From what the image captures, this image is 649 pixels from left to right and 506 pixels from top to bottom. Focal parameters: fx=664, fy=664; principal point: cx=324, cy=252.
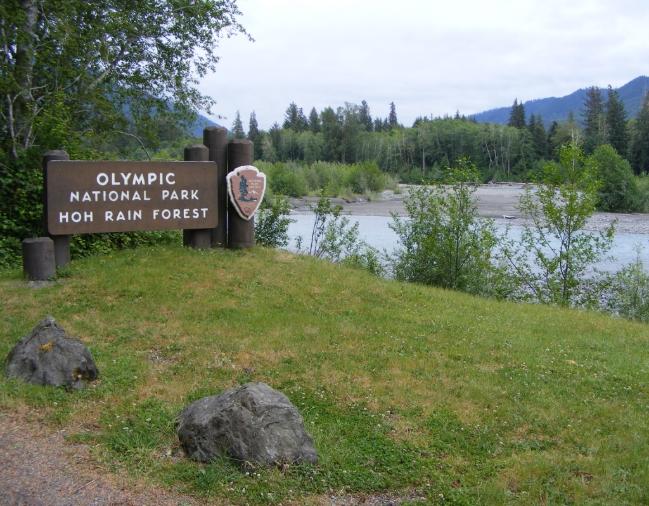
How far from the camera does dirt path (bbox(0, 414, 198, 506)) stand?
169 inches

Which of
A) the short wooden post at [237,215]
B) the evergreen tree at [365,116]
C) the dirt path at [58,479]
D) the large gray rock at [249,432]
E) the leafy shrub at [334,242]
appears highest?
the evergreen tree at [365,116]

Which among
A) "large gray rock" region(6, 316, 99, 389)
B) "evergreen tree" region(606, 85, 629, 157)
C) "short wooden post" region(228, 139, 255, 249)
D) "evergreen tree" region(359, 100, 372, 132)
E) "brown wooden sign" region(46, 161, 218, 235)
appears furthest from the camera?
"evergreen tree" region(359, 100, 372, 132)

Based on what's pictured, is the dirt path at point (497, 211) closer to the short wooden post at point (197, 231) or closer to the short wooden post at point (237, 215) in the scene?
the short wooden post at point (237, 215)

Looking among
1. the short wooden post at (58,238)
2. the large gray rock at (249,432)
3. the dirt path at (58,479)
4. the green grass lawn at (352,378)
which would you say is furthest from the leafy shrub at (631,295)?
the dirt path at (58,479)

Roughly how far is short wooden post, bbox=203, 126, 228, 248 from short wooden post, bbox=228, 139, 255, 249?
0.33 ft

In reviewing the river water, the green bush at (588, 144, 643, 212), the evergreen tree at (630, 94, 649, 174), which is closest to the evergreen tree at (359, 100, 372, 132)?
the evergreen tree at (630, 94, 649, 174)

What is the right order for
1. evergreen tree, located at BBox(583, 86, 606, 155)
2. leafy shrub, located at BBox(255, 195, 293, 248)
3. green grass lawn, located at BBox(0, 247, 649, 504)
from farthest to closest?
evergreen tree, located at BBox(583, 86, 606, 155) → leafy shrub, located at BBox(255, 195, 293, 248) → green grass lawn, located at BBox(0, 247, 649, 504)

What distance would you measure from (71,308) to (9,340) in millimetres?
1215

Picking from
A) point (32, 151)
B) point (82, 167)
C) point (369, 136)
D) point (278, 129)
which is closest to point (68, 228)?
point (82, 167)

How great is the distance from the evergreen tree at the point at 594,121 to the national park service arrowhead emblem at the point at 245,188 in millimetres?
76452

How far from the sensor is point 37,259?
930 cm

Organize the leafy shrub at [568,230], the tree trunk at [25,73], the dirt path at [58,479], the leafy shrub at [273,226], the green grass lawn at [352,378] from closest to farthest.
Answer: the dirt path at [58,479] < the green grass lawn at [352,378] < the tree trunk at [25,73] < the leafy shrub at [273,226] < the leafy shrub at [568,230]

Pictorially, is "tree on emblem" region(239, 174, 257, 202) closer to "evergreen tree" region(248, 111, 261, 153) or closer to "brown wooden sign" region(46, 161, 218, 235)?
"brown wooden sign" region(46, 161, 218, 235)

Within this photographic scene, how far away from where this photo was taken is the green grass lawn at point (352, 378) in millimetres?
4754
